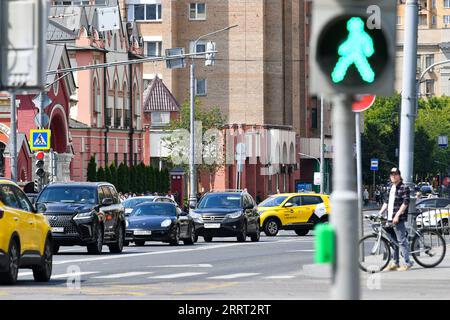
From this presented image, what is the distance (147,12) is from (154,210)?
72.9 m

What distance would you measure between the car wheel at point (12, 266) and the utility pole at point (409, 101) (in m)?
8.97

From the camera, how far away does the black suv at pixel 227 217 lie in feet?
148

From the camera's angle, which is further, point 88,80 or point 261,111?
point 261,111

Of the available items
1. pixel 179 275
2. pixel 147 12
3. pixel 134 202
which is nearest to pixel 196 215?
pixel 134 202

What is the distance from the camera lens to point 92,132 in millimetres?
80875

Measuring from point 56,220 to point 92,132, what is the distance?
150ft

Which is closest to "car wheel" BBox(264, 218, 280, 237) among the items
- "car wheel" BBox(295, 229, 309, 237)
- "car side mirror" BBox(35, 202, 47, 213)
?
"car wheel" BBox(295, 229, 309, 237)

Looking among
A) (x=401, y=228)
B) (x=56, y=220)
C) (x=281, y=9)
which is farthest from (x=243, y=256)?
(x=281, y=9)

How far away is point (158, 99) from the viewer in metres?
105

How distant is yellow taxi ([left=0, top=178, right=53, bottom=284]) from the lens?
22.5m

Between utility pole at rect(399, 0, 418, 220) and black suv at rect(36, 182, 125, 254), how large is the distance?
28.8 feet

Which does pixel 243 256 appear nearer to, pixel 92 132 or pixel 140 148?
pixel 92 132

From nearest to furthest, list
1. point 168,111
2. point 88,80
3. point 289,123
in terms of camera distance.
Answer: point 88,80 < point 168,111 < point 289,123

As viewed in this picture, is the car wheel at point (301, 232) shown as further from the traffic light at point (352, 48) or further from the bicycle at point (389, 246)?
the traffic light at point (352, 48)
